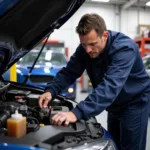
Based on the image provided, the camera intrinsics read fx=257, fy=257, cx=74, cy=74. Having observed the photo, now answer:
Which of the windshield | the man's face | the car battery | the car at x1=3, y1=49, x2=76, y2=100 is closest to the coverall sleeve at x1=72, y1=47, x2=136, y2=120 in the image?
the man's face

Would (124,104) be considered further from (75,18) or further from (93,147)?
(75,18)

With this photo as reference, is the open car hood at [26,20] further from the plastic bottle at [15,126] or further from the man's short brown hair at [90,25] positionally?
the plastic bottle at [15,126]

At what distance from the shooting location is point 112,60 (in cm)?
156

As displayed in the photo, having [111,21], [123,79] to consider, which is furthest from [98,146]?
[111,21]

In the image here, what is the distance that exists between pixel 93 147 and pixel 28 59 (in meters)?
4.20

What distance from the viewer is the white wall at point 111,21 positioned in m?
11.6

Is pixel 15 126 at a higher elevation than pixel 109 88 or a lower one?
lower

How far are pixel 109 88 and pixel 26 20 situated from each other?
23.2 inches

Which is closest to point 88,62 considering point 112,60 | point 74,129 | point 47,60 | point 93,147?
point 112,60

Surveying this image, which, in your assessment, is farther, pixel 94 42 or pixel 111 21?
pixel 111 21

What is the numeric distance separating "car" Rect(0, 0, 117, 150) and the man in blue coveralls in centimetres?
10

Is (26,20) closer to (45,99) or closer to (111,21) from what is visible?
(45,99)

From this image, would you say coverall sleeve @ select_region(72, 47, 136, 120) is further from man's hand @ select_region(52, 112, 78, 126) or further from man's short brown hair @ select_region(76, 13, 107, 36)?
man's short brown hair @ select_region(76, 13, 107, 36)

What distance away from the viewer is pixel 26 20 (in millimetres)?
1406
